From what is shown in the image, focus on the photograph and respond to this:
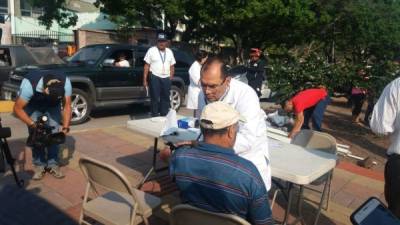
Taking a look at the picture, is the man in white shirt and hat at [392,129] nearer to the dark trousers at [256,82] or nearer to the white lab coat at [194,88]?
the white lab coat at [194,88]

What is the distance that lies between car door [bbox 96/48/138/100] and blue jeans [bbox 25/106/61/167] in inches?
152

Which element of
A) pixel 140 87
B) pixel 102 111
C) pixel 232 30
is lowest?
pixel 102 111

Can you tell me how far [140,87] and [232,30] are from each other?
1476 centimetres

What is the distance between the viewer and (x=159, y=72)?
827 cm

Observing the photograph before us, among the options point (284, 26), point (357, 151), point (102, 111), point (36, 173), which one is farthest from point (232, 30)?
point (36, 173)

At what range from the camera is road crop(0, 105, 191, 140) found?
761cm

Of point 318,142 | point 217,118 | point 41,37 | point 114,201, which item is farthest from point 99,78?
point 41,37

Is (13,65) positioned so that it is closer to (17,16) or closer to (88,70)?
(88,70)

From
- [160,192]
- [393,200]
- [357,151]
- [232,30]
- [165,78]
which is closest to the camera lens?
[393,200]

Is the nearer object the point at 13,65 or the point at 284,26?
the point at 13,65

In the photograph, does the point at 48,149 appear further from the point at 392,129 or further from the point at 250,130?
the point at 392,129

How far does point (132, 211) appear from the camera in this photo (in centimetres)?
304

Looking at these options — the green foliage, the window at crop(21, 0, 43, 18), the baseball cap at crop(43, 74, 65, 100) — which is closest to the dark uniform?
the green foliage

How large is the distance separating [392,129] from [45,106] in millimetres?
3760
